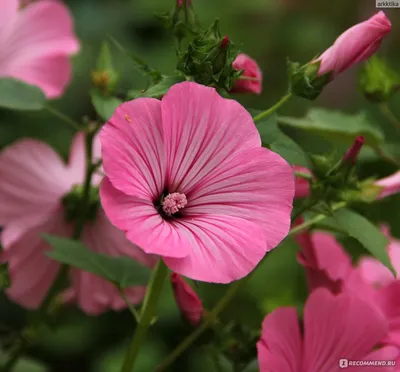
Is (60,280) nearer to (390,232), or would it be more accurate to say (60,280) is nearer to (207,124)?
(207,124)

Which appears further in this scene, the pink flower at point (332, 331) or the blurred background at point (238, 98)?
the blurred background at point (238, 98)

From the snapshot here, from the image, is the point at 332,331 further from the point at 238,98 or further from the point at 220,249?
the point at 238,98

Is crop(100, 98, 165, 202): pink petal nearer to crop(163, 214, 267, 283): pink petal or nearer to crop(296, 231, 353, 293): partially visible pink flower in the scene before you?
crop(163, 214, 267, 283): pink petal

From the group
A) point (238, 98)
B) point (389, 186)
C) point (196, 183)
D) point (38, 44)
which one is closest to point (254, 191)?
point (196, 183)

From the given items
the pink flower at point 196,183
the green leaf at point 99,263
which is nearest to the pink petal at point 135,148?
the pink flower at point 196,183

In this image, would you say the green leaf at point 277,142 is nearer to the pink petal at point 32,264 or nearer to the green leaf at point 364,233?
the green leaf at point 364,233

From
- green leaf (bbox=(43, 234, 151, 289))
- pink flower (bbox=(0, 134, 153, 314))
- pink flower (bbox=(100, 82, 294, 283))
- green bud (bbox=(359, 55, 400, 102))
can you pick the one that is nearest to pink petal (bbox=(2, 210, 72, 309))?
pink flower (bbox=(0, 134, 153, 314))
